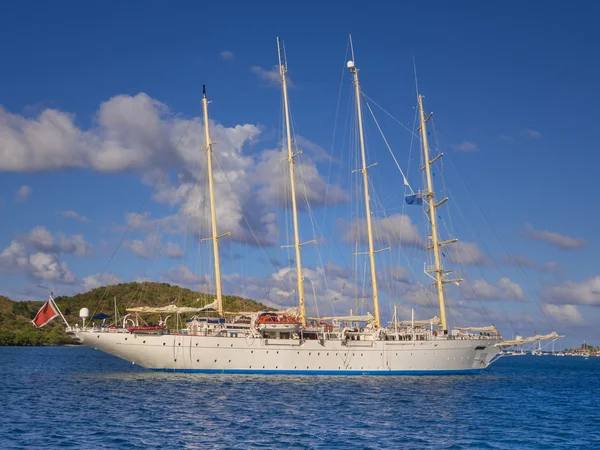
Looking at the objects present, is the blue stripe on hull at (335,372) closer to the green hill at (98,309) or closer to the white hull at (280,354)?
the white hull at (280,354)

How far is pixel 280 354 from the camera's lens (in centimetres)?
6188

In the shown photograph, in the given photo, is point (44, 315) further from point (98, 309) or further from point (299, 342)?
point (98, 309)

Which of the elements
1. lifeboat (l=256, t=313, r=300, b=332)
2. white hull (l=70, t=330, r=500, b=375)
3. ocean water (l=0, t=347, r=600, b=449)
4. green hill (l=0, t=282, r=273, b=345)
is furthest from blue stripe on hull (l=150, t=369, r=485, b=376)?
green hill (l=0, t=282, r=273, b=345)

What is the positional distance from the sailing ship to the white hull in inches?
3.9

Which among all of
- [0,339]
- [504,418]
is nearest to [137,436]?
[504,418]

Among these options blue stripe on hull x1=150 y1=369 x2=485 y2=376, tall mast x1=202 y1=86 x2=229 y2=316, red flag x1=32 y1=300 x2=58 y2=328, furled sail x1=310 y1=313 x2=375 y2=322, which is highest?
tall mast x1=202 y1=86 x2=229 y2=316

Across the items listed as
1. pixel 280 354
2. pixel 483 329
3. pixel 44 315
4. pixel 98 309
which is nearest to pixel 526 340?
pixel 483 329

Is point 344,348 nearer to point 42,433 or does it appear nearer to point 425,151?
point 425,151

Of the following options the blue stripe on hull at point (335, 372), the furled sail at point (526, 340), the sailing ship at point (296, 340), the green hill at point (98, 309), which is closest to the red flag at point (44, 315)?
the sailing ship at point (296, 340)

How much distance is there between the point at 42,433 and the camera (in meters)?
29.9

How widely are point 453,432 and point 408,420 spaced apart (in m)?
3.85

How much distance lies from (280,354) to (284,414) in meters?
25.2

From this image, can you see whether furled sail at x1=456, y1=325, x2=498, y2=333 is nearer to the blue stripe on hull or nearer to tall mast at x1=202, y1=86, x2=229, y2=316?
the blue stripe on hull

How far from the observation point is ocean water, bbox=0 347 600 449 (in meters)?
29.3
